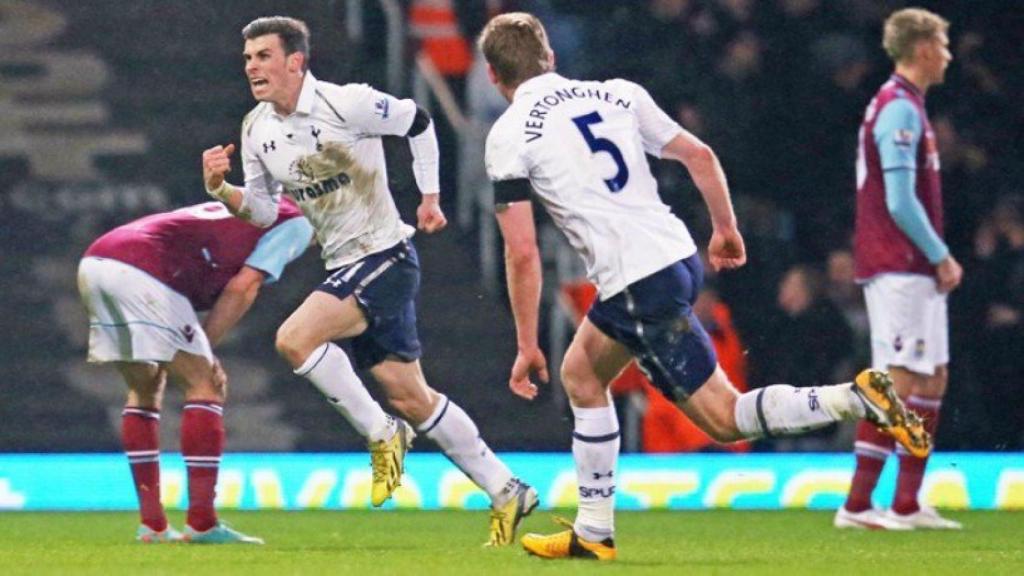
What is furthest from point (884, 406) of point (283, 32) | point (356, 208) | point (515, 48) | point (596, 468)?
point (283, 32)

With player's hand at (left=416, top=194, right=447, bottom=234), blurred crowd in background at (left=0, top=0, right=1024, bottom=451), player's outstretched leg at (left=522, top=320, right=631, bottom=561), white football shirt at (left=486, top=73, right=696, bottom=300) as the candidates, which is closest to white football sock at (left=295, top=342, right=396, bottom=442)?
player's hand at (left=416, top=194, right=447, bottom=234)

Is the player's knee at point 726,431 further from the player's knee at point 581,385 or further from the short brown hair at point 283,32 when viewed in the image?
the short brown hair at point 283,32

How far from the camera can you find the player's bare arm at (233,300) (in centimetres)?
820

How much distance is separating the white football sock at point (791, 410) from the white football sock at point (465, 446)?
1.40 meters

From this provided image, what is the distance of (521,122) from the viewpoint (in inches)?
271

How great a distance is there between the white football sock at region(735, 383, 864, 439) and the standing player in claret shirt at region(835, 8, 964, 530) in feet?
7.35

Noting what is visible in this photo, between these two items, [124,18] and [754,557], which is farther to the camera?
[124,18]

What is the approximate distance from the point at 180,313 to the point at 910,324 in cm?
288

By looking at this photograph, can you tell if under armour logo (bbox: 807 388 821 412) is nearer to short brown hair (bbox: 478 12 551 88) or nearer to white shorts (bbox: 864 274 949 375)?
short brown hair (bbox: 478 12 551 88)

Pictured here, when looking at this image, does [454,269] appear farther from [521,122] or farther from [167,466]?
[521,122]

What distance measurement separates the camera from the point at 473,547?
25.6 ft

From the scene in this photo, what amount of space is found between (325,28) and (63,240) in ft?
6.00

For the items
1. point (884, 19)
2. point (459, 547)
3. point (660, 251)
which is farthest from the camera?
point (884, 19)

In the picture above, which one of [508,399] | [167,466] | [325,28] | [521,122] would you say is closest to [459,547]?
[521,122]
